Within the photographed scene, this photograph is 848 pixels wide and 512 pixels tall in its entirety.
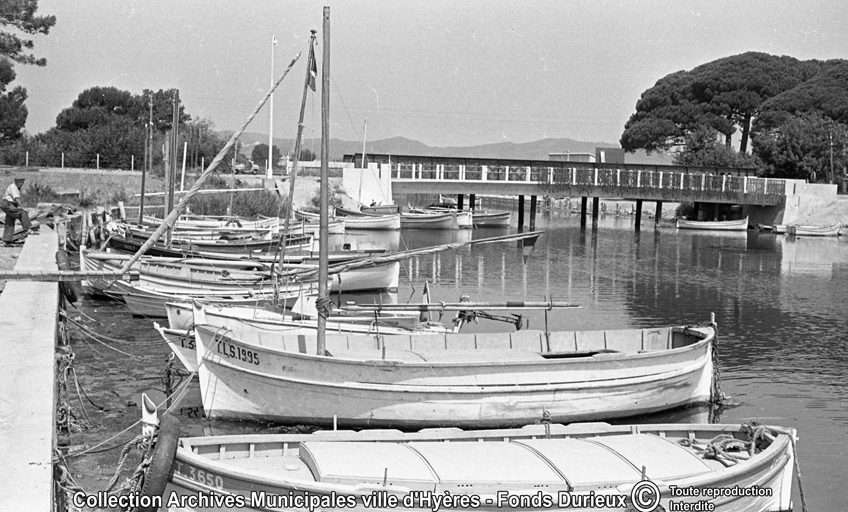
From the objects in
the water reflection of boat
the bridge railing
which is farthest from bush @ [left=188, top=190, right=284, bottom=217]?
the water reflection of boat

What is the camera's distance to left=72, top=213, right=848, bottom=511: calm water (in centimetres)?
1692

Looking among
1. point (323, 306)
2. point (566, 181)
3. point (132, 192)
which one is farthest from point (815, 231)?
point (323, 306)

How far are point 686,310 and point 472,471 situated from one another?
79.7 ft

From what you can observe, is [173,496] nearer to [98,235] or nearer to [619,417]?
[619,417]

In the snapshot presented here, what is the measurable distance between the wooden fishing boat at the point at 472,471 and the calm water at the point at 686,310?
336cm

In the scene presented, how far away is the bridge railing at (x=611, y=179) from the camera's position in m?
71.4

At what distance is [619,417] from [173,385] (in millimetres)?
A: 8723

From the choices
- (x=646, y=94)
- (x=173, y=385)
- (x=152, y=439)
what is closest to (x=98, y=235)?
(x=173, y=385)

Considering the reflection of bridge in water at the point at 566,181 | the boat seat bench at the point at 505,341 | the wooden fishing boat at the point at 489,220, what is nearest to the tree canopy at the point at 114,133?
the reflection of bridge in water at the point at 566,181

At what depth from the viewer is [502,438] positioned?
11.3m

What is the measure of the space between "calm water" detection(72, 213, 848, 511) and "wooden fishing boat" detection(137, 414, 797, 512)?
11.0 ft

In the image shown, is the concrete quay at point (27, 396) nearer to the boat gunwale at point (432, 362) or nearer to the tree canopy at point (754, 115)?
the boat gunwale at point (432, 362)

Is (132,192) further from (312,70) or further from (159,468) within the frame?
(159,468)

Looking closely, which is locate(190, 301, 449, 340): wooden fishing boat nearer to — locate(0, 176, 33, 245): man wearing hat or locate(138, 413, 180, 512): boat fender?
locate(138, 413, 180, 512): boat fender
